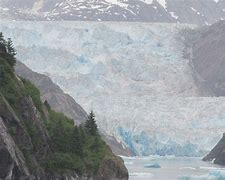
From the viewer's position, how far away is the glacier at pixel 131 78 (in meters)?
81.1

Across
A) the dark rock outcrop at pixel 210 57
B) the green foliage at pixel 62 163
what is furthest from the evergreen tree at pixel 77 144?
the dark rock outcrop at pixel 210 57

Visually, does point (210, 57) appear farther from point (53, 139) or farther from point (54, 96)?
point (53, 139)

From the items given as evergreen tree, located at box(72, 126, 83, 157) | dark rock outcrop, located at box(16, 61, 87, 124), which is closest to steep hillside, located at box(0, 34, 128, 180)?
evergreen tree, located at box(72, 126, 83, 157)

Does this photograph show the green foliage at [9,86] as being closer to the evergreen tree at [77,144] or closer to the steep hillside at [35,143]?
the steep hillside at [35,143]

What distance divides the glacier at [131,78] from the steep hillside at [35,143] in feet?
164

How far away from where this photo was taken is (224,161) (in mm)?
71312

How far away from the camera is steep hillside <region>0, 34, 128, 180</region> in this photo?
23484mm

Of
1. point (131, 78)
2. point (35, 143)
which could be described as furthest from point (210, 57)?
point (35, 143)

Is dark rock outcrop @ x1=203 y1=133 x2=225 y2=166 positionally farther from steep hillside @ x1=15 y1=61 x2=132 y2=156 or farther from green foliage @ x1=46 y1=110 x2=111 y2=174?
green foliage @ x1=46 y1=110 x2=111 y2=174

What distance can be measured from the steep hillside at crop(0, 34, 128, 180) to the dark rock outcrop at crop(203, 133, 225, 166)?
41.6 m

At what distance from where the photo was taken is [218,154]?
240 feet

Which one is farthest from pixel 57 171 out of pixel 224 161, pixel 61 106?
pixel 61 106

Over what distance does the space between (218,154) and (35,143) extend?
163 ft

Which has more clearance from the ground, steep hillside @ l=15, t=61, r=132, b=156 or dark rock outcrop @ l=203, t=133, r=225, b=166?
dark rock outcrop @ l=203, t=133, r=225, b=166
